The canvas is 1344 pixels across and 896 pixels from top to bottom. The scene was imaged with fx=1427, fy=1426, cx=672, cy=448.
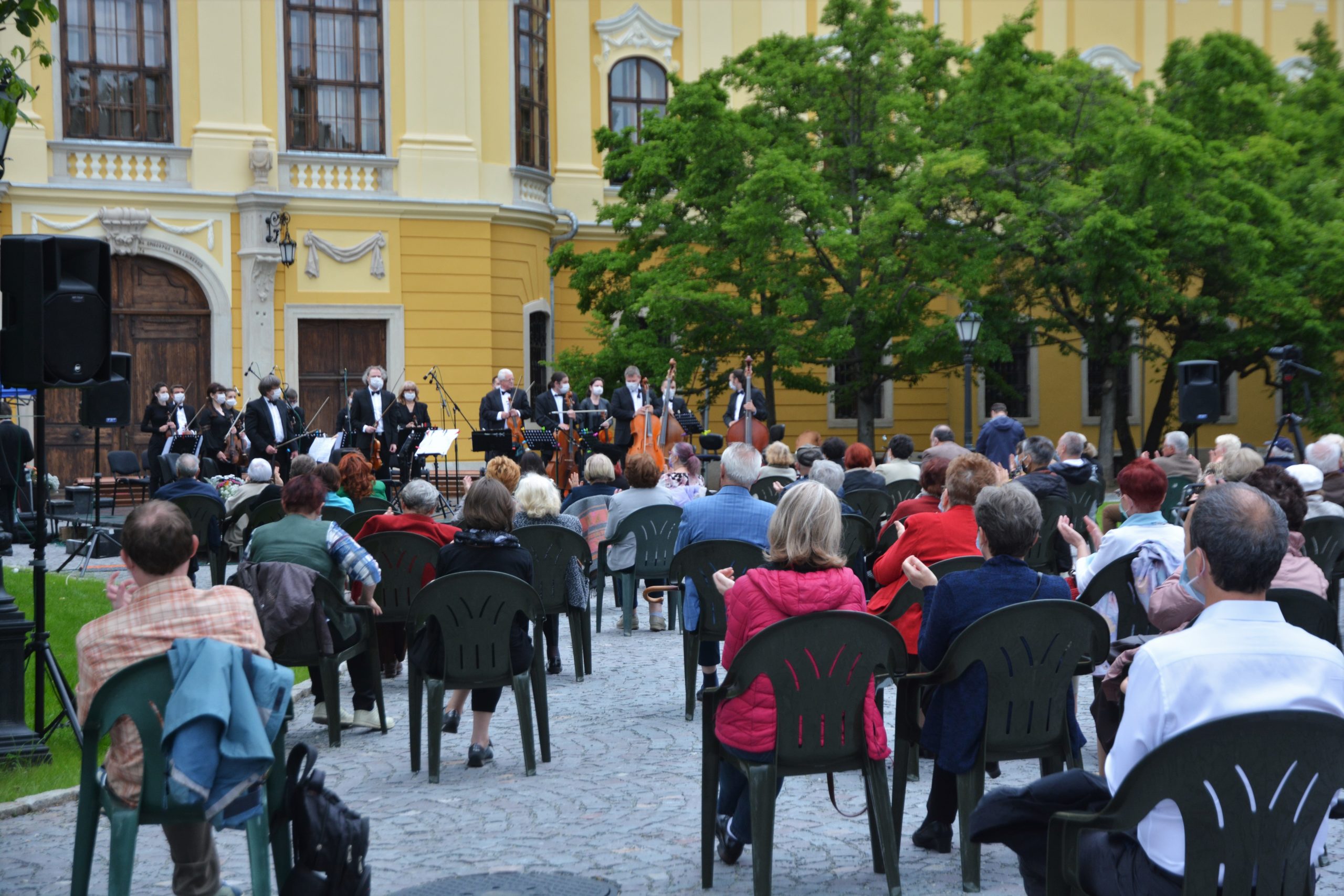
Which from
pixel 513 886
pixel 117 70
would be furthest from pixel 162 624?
pixel 117 70

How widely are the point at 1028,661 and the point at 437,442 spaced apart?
13.6 meters

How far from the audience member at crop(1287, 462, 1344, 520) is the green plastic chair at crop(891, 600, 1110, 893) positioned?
3.98 m

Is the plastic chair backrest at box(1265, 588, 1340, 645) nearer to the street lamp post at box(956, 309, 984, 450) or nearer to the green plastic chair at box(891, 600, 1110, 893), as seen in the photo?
the green plastic chair at box(891, 600, 1110, 893)

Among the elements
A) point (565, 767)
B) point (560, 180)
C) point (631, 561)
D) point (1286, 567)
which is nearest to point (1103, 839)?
point (1286, 567)

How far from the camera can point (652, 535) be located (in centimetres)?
967

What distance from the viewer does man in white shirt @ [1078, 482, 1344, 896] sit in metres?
3.03

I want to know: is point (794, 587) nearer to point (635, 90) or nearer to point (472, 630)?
point (472, 630)

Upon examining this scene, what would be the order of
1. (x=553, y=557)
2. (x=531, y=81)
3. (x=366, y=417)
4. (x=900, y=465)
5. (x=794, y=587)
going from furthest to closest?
(x=531, y=81) < (x=366, y=417) < (x=900, y=465) < (x=553, y=557) < (x=794, y=587)

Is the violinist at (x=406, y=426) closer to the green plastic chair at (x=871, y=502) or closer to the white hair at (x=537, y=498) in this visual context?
the green plastic chair at (x=871, y=502)

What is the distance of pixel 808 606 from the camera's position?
15.5 ft

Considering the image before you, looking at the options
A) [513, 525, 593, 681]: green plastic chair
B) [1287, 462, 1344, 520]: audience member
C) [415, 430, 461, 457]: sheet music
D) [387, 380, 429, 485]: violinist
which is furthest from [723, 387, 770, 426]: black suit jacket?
[513, 525, 593, 681]: green plastic chair

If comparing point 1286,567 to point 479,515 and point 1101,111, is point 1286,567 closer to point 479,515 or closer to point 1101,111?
point 479,515

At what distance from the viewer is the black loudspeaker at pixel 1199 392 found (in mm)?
13703

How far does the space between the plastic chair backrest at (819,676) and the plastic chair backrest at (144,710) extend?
1.68 metres
